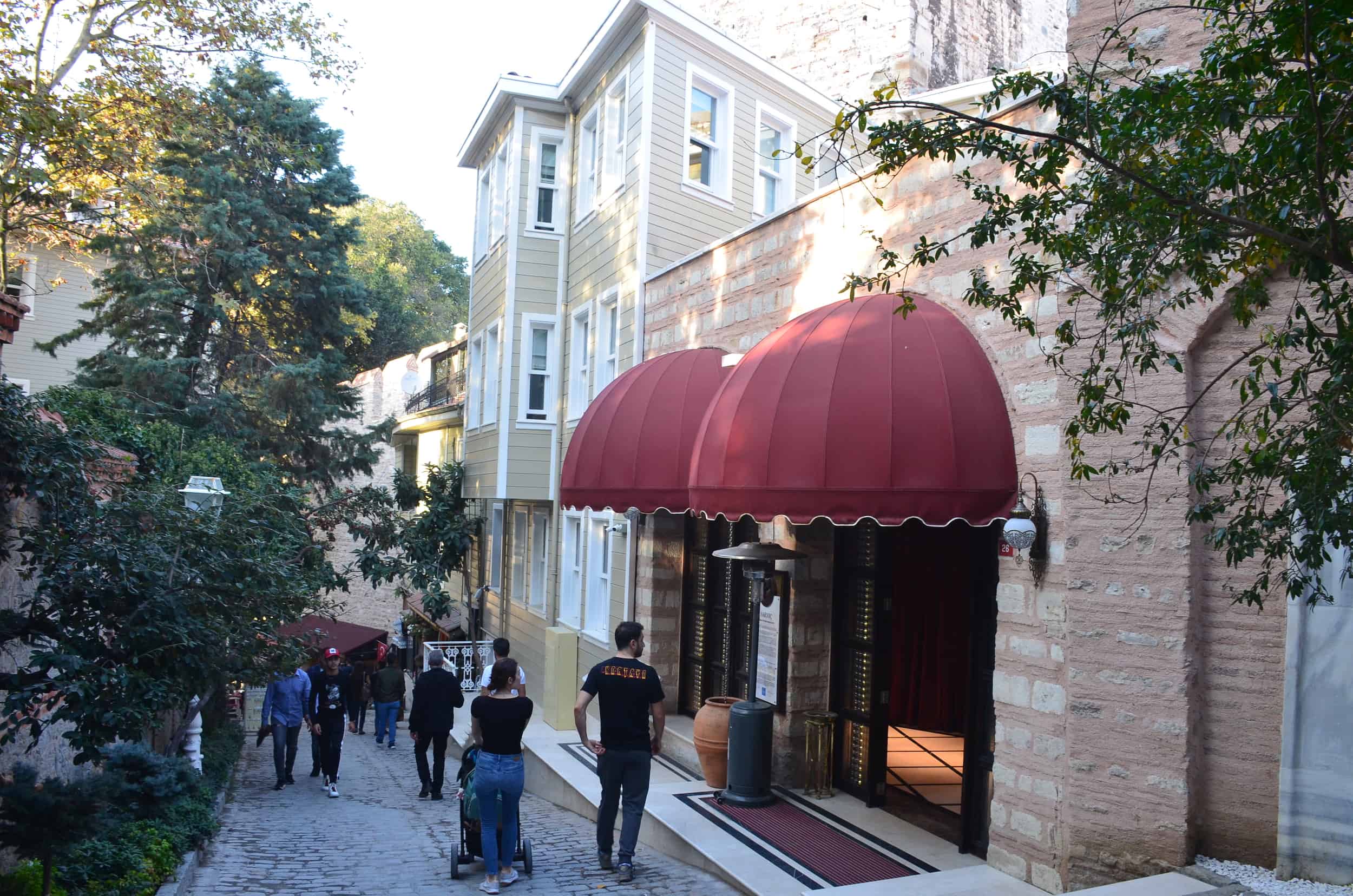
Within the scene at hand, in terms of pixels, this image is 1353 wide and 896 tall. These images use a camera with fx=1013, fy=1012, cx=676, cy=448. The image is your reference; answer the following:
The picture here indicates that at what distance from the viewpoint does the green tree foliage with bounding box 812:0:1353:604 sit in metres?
4.27

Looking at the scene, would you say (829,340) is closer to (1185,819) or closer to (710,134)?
(1185,819)

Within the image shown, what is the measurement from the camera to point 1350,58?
411cm

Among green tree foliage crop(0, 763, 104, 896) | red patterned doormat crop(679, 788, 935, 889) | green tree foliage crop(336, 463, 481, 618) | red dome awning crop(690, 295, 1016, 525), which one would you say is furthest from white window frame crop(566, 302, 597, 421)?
green tree foliage crop(0, 763, 104, 896)

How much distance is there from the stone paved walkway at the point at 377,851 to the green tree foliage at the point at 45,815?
7.05 ft

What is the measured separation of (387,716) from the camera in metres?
17.0

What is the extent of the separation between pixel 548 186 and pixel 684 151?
3.89 metres

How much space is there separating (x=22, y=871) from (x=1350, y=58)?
8.51 metres

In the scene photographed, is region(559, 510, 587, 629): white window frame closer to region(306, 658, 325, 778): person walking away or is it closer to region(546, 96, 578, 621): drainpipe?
region(546, 96, 578, 621): drainpipe

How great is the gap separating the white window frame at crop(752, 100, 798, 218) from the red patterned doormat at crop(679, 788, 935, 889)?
10.2 metres

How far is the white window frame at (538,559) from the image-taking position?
60.8 ft

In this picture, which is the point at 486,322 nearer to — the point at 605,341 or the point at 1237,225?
the point at 605,341

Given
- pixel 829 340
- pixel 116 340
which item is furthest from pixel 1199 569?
pixel 116 340

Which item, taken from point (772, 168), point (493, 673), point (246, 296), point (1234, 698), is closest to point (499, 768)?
point (493, 673)

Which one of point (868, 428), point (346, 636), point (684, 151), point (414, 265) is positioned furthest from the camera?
point (414, 265)
